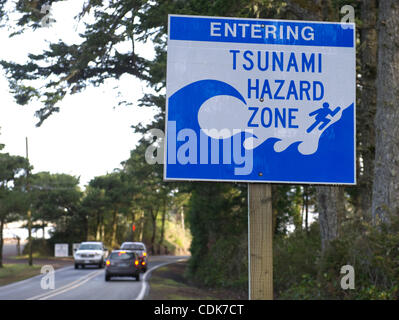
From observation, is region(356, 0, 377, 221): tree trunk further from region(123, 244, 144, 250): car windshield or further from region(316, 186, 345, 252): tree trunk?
region(123, 244, 144, 250): car windshield

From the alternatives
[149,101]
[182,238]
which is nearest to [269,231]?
[149,101]

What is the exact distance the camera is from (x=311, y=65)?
14.8ft

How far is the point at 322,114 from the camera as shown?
4.46 metres

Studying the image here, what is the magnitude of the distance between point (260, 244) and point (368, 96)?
1332 cm

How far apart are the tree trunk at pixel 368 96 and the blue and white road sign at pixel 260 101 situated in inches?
485

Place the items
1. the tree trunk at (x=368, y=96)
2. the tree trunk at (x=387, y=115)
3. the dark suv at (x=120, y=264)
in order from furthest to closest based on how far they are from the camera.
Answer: the dark suv at (x=120, y=264)
the tree trunk at (x=368, y=96)
the tree trunk at (x=387, y=115)

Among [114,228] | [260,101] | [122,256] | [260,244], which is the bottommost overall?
[114,228]

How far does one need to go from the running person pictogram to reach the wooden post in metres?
0.63

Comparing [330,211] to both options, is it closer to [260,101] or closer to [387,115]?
[387,115]

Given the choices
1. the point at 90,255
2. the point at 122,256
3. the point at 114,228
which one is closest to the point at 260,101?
the point at 122,256

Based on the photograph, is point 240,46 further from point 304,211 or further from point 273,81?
point 304,211

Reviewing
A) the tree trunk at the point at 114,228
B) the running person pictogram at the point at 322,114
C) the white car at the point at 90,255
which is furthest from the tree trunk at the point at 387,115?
the tree trunk at the point at 114,228

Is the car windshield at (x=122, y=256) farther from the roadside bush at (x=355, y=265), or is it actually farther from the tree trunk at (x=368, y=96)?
the tree trunk at (x=368, y=96)

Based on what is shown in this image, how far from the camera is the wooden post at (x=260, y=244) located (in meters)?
4.23
